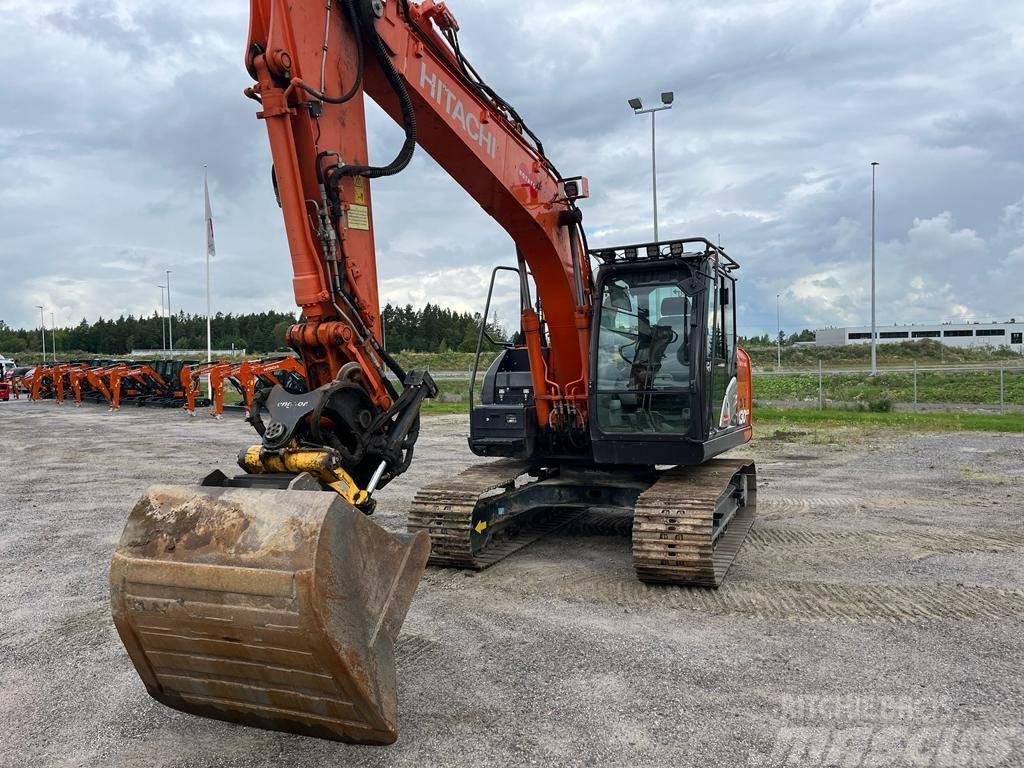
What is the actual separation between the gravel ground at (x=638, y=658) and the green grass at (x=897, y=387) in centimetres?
1917

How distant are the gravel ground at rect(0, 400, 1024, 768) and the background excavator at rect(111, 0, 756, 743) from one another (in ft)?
1.22

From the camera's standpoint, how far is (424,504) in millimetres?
6961

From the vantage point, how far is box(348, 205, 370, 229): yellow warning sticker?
490cm

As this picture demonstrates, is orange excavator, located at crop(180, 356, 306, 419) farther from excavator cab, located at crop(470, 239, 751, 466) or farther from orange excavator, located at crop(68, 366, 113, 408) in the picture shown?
excavator cab, located at crop(470, 239, 751, 466)

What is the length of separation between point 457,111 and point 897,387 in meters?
30.2

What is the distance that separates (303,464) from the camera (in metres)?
4.11

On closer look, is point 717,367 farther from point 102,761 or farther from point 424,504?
point 102,761

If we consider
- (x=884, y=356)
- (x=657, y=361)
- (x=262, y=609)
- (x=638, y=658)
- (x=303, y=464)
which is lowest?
(x=638, y=658)

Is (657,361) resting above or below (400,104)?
below

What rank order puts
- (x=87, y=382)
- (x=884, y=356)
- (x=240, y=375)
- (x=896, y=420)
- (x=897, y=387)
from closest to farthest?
(x=896, y=420) → (x=240, y=375) → (x=87, y=382) → (x=897, y=387) → (x=884, y=356)

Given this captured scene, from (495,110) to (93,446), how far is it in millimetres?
13661

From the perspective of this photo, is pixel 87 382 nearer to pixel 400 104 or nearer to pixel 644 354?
pixel 644 354

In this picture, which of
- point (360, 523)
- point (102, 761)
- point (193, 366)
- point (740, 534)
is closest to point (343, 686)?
point (360, 523)

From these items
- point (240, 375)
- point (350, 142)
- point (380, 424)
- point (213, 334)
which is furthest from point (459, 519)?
point (213, 334)
